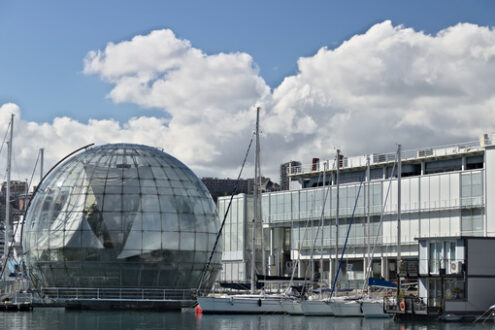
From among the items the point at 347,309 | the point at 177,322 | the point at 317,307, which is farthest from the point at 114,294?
the point at 347,309

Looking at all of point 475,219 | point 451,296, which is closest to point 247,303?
point 451,296

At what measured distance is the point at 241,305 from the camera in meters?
67.3

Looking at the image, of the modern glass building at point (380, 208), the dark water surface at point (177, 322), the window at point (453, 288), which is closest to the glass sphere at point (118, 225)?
the dark water surface at point (177, 322)

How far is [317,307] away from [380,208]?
43906 millimetres

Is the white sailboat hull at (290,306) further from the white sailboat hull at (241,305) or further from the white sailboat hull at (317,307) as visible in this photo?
the white sailboat hull at (317,307)

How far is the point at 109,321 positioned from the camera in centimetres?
5650

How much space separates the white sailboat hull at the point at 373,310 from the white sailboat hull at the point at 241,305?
672cm

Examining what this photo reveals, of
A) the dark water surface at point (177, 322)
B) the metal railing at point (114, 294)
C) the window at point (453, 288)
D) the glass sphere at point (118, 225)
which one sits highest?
the glass sphere at point (118, 225)

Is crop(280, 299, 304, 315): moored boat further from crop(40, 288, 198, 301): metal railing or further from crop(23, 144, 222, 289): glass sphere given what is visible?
crop(40, 288, 198, 301): metal railing

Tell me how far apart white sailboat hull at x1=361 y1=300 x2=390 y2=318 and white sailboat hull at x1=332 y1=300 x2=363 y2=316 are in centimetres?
49

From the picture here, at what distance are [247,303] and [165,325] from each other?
14.4 m

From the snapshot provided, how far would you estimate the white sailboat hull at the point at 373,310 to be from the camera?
6450 centimetres

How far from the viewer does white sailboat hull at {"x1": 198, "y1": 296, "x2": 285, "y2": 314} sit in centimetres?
6625

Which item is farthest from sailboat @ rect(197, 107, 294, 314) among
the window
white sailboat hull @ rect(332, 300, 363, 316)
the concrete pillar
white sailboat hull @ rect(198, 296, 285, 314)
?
the concrete pillar
